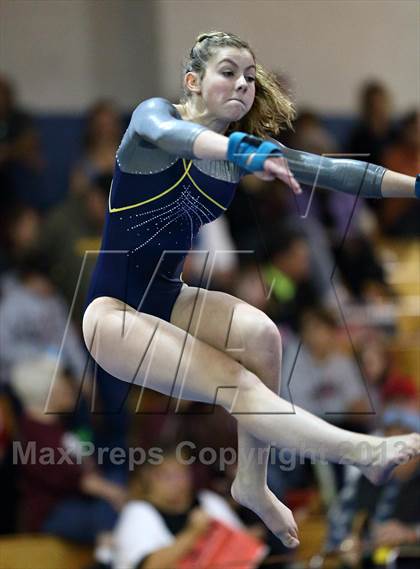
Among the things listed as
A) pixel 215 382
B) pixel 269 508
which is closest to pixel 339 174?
pixel 215 382

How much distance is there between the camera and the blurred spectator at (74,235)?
558 centimetres

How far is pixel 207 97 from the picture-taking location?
306cm

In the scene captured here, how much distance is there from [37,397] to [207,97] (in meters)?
2.49

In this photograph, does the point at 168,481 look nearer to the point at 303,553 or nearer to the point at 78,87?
the point at 303,553

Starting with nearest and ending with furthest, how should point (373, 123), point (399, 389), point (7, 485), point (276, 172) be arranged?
1. point (276, 172)
2. point (7, 485)
3. point (399, 389)
4. point (373, 123)

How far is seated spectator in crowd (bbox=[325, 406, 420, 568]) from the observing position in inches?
187

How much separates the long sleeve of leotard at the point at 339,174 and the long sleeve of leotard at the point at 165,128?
0.37 metres

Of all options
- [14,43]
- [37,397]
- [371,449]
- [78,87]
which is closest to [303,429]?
[371,449]

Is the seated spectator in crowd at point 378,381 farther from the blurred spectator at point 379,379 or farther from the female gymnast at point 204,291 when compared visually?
the female gymnast at point 204,291

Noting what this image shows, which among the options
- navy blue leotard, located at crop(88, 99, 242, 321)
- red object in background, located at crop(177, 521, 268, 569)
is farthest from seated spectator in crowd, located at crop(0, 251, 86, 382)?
navy blue leotard, located at crop(88, 99, 242, 321)

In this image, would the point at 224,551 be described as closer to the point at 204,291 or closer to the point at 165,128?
the point at 204,291

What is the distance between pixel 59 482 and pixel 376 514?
4.58 ft

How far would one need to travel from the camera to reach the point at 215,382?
9.79 feet

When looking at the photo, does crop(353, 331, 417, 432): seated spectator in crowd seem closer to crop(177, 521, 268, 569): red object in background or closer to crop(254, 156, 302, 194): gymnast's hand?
crop(177, 521, 268, 569): red object in background
